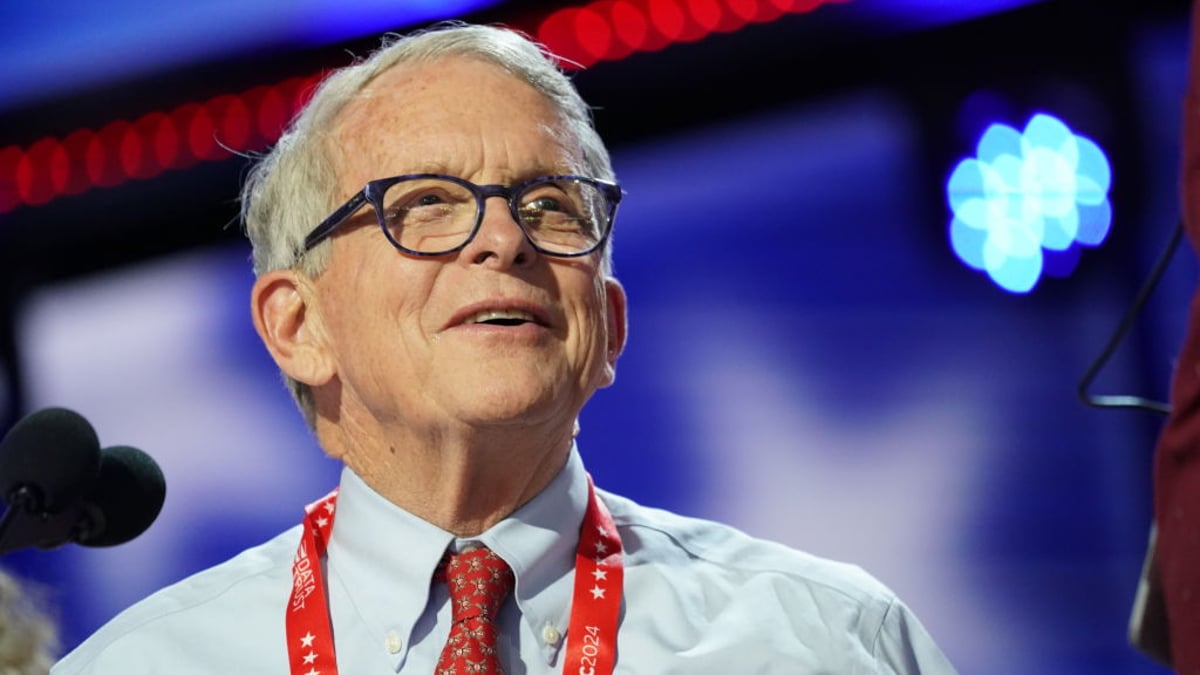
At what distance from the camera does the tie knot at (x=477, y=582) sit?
173 centimetres

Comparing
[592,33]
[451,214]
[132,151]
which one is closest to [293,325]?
[451,214]

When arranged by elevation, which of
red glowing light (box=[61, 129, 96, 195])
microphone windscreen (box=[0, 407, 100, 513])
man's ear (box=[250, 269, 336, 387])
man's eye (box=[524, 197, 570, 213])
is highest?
red glowing light (box=[61, 129, 96, 195])

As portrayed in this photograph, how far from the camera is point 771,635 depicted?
1810 mm

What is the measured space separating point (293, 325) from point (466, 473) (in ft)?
1.14

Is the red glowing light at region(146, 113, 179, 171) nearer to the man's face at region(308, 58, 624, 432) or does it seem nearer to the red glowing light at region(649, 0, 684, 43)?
the red glowing light at region(649, 0, 684, 43)

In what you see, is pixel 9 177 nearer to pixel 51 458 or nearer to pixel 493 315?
pixel 493 315

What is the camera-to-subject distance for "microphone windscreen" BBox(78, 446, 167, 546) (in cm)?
146

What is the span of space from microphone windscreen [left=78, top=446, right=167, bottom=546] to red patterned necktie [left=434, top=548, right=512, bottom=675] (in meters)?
0.39

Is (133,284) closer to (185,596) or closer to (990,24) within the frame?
(185,596)

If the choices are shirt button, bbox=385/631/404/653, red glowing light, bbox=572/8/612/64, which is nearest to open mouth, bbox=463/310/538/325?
shirt button, bbox=385/631/404/653

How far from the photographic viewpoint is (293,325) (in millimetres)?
1952

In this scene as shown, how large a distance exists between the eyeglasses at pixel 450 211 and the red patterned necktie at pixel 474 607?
15.7 inches

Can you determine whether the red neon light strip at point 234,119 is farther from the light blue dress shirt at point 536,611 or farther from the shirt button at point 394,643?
the shirt button at point 394,643

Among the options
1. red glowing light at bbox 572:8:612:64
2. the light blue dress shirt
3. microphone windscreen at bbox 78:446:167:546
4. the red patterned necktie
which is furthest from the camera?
red glowing light at bbox 572:8:612:64
